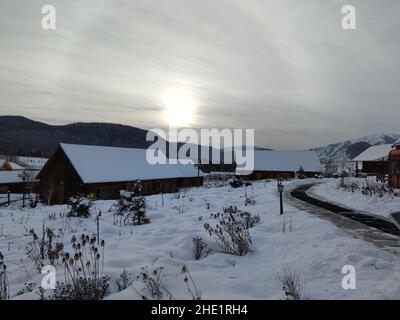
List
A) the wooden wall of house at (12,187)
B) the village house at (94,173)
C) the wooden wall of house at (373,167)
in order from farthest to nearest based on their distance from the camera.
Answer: the wooden wall of house at (12,187) → the wooden wall of house at (373,167) → the village house at (94,173)

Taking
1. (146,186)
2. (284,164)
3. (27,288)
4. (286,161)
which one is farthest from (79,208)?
(286,161)

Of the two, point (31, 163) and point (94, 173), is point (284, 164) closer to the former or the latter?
point (94, 173)

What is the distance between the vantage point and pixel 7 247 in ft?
26.1

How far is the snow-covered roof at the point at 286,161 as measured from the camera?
224ft

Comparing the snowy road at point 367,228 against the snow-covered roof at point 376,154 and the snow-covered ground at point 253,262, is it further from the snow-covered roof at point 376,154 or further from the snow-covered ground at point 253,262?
Answer: the snow-covered roof at point 376,154

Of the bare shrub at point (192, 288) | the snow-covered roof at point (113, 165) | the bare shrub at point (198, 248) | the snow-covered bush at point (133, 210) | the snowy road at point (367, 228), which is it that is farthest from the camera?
the snow-covered roof at point (113, 165)

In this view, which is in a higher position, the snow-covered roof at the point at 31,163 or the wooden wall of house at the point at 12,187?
the snow-covered roof at the point at 31,163

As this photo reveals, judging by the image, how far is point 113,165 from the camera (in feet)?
115

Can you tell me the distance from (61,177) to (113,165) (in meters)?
5.21

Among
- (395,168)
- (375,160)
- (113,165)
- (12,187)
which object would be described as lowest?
(12,187)

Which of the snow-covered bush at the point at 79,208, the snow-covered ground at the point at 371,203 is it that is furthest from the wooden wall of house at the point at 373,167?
the snow-covered bush at the point at 79,208
